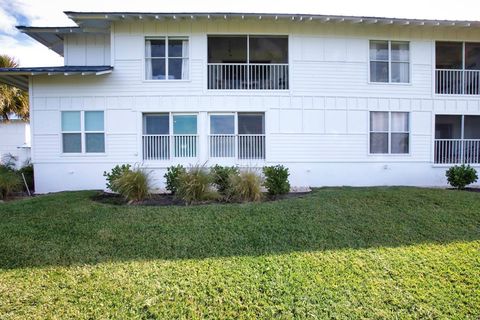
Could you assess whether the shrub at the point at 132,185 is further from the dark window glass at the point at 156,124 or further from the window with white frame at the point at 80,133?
the window with white frame at the point at 80,133

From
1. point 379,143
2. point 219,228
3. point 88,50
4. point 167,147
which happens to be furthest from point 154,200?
point 379,143

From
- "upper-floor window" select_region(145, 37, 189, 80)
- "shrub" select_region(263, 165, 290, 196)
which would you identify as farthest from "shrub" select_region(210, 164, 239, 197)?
"upper-floor window" select_region(145, 37, 189, 80)

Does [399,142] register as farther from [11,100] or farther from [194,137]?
[11,100]

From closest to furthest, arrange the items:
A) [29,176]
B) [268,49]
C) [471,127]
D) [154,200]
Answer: [154,200], [29,176], [268,49], [471,127]

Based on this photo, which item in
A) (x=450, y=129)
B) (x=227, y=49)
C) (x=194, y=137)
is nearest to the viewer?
(x=194, y=137)

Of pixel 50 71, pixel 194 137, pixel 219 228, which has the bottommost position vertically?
pixel 219 228

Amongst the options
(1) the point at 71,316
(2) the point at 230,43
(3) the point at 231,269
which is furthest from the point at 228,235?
(2) the point at 230,43

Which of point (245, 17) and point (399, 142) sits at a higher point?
point (245, 17)

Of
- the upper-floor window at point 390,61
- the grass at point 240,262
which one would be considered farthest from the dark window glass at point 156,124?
the upper-floor window at point 390,61

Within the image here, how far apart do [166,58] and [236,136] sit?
406 cm

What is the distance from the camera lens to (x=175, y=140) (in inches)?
416

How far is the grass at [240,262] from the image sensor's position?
3.36 m

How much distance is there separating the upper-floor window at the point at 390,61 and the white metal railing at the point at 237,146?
17.5 ft

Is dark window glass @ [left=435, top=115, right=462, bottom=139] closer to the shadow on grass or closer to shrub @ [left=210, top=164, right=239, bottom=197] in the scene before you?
the shadow on grass
